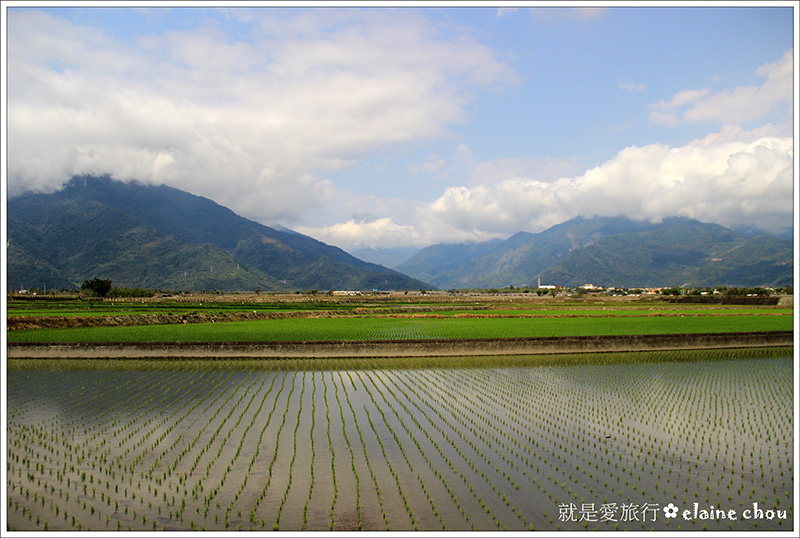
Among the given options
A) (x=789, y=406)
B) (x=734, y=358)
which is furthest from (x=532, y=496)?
(x=734, y=358)

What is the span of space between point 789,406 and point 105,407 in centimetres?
→ 2155

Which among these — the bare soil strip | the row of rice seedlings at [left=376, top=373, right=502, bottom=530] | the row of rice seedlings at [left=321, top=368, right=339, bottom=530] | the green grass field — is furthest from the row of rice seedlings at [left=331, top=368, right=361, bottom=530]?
the green grass field

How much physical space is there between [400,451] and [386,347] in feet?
48.8

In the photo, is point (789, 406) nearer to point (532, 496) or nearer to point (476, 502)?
point (532, 496)

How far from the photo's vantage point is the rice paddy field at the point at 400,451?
25.7ft

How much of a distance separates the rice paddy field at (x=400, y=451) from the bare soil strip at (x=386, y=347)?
3.89m

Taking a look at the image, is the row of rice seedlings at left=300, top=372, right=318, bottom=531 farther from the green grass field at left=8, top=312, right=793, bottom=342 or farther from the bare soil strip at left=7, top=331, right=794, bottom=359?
the green grass field at left=8, top=312, right=793, bottom=342

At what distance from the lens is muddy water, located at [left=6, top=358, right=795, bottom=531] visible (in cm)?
783

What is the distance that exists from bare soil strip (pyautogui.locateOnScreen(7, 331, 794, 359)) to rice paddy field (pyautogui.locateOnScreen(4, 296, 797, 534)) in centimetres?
389

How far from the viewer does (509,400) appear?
15.5m

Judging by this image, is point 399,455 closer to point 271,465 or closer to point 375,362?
point 271,465

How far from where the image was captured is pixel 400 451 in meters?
10.7

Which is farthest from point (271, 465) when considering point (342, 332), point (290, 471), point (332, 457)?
point (342, 332)

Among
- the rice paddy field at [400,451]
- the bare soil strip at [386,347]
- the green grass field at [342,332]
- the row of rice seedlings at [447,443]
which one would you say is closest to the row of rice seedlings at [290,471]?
the rice paddy field at [400,451]
